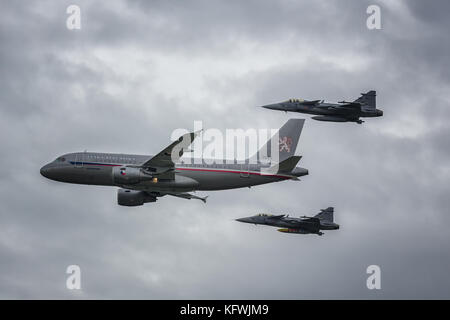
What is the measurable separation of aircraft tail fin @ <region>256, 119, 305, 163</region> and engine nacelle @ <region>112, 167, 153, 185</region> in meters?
15.9

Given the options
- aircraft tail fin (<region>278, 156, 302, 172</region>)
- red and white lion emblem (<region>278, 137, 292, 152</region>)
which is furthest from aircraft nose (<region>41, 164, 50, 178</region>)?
red and white lion emblem (<region>278, 137, 292, 152</region>)

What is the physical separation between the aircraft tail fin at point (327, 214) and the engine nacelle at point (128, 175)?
41735mm

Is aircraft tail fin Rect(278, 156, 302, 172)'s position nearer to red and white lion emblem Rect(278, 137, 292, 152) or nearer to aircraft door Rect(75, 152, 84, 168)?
red and white lion emblem Rect(278, 137, 292, 152)

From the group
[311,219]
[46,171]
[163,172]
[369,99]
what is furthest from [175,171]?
[369,99]

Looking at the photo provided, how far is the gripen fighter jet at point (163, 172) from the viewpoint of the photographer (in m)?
115

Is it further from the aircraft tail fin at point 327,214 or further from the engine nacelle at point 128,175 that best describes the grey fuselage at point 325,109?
the engine nacelle at point 128,175

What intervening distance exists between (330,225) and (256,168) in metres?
31.3

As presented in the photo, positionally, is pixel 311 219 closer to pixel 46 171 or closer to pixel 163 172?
pixel 163 172

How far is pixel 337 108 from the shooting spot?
138 meters

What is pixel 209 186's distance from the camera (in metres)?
119

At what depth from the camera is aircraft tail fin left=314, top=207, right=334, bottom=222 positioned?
149 meters

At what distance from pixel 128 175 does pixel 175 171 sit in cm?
632
